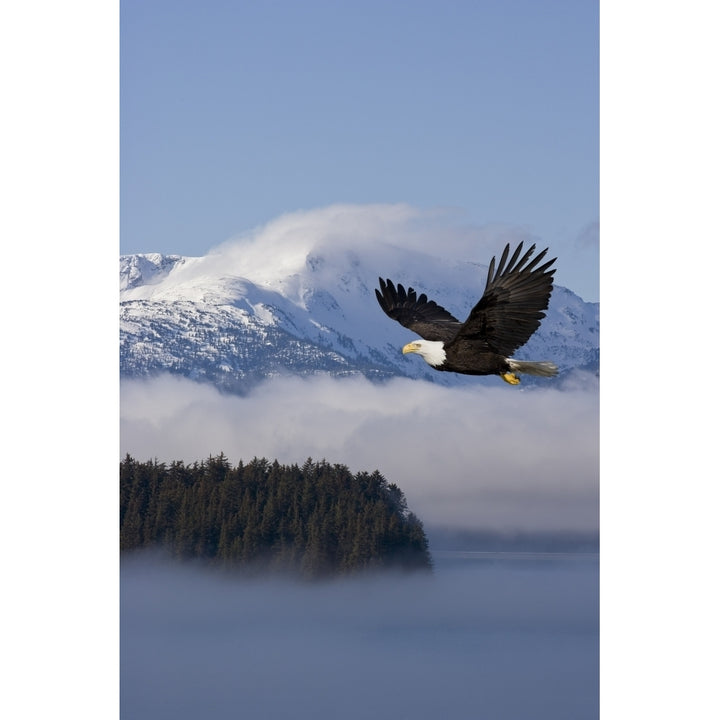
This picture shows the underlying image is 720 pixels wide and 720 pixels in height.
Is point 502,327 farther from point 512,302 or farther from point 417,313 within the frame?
point 417,313

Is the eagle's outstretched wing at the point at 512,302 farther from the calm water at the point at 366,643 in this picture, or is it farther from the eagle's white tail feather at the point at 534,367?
the calm water at the point at 366,643

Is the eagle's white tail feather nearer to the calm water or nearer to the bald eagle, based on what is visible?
the bald eagle

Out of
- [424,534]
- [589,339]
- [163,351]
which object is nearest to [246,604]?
[424,534]

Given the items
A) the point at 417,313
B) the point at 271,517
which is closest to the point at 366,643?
the point at 271,517

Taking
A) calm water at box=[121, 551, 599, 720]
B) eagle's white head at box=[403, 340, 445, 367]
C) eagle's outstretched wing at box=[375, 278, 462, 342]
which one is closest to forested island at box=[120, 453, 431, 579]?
calm water at box=[121, 551, 599, 720]

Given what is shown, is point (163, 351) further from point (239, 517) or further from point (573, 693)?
point (573, 693)

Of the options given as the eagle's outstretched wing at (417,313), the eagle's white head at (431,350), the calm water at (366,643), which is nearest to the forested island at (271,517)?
the calm water at (366,643)
